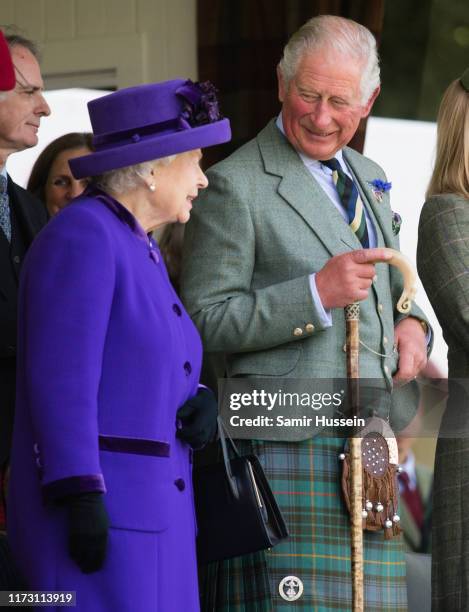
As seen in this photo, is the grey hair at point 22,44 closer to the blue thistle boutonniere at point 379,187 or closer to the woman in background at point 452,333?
the blue thistle boutonniere at point 379,187

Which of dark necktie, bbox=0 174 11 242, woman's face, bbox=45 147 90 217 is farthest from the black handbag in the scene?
woman's face, bbox=45 147 90 217

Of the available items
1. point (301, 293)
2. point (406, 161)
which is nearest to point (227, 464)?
point (301, 293)

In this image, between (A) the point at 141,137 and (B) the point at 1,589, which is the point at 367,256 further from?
(B) the point at 1,589

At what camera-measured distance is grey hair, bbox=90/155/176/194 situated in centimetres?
295

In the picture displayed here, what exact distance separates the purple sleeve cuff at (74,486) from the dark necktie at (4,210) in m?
1.19

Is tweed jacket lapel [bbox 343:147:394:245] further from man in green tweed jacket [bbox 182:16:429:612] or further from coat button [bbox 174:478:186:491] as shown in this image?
coat button [bbox 174:478:186:491]

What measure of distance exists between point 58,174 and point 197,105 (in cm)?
166

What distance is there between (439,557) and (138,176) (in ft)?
4.64

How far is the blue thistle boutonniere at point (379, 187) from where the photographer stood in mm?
3662

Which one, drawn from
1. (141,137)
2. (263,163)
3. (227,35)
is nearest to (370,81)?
(263,163)

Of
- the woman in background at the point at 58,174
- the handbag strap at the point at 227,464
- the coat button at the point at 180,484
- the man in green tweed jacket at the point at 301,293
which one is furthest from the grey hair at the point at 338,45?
the woman in background at the point at 58,174

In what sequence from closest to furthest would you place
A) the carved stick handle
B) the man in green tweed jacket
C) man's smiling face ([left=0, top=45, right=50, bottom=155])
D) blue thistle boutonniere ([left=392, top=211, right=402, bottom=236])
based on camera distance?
1. the carved stick handle
2. the man in green tweed jacket
3. blue thistle boutonniere ([left=392, top=211, right=402, bottom=236])
4. man's smiling face ([left=0, top=45, right=50, bottom=155])

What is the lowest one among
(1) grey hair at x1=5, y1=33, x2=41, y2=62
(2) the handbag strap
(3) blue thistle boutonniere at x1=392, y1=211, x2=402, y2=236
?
(2) the handbag strap

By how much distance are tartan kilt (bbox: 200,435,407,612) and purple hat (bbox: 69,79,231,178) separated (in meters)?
0.82
